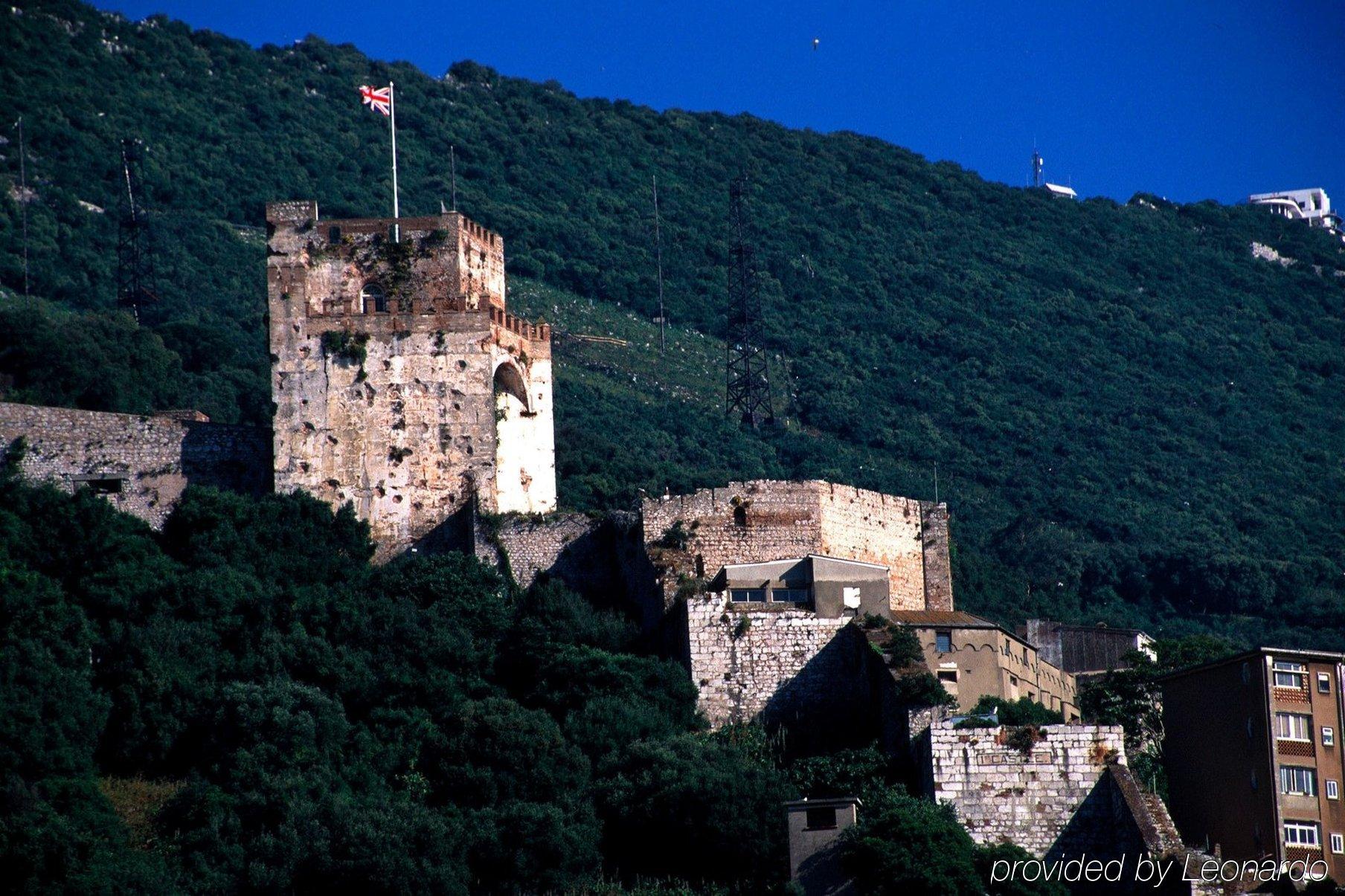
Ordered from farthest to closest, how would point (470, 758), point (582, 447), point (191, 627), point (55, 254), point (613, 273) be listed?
point (613, 273) → point (55, 254) → point (582, 447) → point (191, 627) → point (470, 758)

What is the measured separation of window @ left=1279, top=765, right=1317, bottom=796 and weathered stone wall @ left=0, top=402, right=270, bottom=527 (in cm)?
2315

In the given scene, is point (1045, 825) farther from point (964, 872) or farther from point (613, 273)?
Answer: point (613, 273)

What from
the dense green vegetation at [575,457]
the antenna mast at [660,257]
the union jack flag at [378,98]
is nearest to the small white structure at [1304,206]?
the dense green vegetation at [575,457]

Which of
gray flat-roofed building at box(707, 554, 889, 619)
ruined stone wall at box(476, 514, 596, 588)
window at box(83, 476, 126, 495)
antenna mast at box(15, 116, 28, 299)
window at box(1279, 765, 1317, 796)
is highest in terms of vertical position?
antenna mast at box(15, 116, 28, 299)

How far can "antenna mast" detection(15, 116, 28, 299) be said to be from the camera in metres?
89.2

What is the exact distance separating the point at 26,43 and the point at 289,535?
64596 mm

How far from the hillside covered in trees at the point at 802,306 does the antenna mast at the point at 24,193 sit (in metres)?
0.25

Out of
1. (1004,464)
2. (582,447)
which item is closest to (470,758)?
(582,447)

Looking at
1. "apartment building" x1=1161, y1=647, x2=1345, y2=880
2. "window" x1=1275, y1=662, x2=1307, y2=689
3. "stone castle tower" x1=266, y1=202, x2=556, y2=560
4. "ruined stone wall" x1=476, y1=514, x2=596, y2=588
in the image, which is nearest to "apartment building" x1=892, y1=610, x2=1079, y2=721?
"apartment building" x1=1161, y1=647, x2=1345, y2=880

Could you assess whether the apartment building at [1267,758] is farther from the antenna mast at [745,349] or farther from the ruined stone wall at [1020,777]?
the antenna mast at [745,349]

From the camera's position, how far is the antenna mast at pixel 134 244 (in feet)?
275

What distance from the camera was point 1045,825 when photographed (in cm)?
4050

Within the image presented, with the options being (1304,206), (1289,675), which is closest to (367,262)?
(1289,675)

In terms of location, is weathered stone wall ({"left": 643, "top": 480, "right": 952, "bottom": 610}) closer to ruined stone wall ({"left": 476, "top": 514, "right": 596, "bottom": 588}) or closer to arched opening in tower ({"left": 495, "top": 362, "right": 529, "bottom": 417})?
ruined stone wall ({"left": 476, "top": 514, "right": 596, "bottom": 588})
